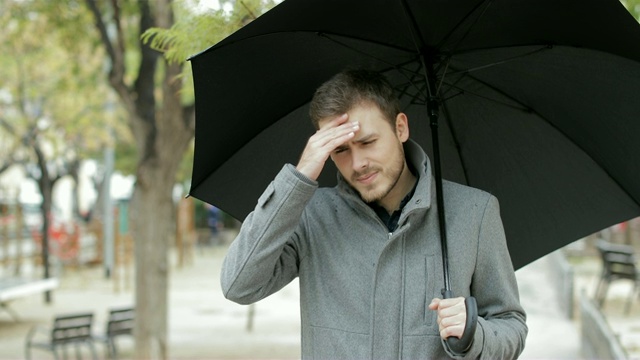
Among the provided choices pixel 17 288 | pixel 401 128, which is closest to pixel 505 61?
pixel 401 128

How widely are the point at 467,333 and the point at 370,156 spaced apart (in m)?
0.57

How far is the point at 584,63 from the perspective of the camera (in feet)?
9.11

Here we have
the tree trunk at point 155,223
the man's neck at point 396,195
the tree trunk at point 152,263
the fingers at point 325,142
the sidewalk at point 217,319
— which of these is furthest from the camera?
the sidewalk at point 217,319

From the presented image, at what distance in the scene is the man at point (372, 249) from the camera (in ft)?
7.96

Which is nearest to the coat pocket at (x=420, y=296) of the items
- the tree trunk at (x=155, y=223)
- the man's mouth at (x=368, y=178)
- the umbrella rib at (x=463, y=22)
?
the man's mouth at (x=368, y=178)

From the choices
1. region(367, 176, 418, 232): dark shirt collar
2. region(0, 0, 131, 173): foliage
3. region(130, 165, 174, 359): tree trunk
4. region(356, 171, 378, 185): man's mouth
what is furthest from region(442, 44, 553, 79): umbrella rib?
region(0, 0, 131, 173): foliage

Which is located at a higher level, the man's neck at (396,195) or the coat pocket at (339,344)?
the man's neck at (396,195)

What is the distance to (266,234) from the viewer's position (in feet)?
7.89

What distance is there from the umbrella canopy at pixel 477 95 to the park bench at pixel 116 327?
810cm

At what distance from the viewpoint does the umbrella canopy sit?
8.64 feet

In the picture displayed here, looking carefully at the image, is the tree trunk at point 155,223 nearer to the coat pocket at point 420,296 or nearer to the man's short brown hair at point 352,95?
the man's short brown hair at point 352,95

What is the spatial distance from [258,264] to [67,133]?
19.9 metres

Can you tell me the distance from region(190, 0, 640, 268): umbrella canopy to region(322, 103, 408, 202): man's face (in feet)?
1.18

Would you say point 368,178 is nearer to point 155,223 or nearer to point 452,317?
point 452,317
